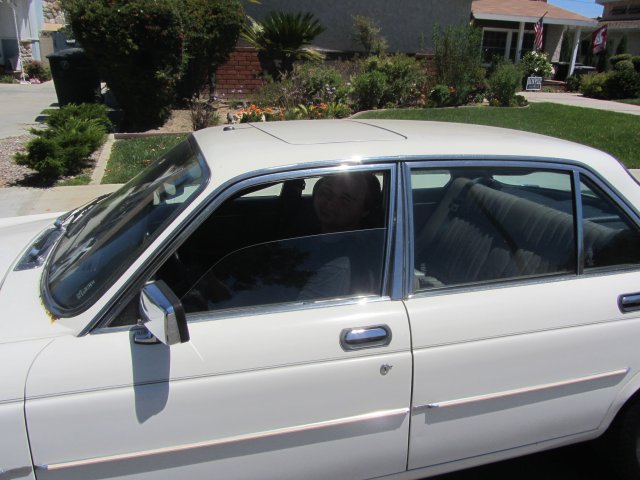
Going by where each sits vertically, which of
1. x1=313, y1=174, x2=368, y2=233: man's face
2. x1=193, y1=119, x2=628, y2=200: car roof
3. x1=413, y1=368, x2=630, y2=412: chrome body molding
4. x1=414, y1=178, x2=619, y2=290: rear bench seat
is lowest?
x1=413, y1=368, x2=630, y2=412: chrome body molding

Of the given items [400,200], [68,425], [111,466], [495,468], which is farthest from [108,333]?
[495,468]

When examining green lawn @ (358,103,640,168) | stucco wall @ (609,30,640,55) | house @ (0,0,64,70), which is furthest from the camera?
stucco wall @ (609,30,640,55)

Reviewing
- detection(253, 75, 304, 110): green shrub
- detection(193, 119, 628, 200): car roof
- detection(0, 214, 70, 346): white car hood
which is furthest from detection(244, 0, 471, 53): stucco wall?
detection(0, 214, 70, 346): white car hood

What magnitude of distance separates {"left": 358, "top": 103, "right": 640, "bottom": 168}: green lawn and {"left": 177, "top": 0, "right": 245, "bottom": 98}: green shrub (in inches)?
134

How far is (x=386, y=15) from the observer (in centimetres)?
1961

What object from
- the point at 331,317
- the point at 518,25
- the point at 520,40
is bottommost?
the point at 331,317

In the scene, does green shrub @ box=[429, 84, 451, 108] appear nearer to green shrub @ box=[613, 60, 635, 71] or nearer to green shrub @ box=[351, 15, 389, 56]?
green shrub @ box=[351, 15, 389, 56]

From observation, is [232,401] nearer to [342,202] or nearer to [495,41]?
[342,202]

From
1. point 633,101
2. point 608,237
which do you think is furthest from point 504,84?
point 608,237

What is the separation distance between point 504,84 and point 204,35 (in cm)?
807

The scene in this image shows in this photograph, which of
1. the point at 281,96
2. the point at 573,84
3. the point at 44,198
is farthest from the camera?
the point at 573,84

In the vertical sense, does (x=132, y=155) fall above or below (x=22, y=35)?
below

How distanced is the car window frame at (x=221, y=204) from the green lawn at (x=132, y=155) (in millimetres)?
6122

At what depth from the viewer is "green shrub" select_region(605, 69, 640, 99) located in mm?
20734
